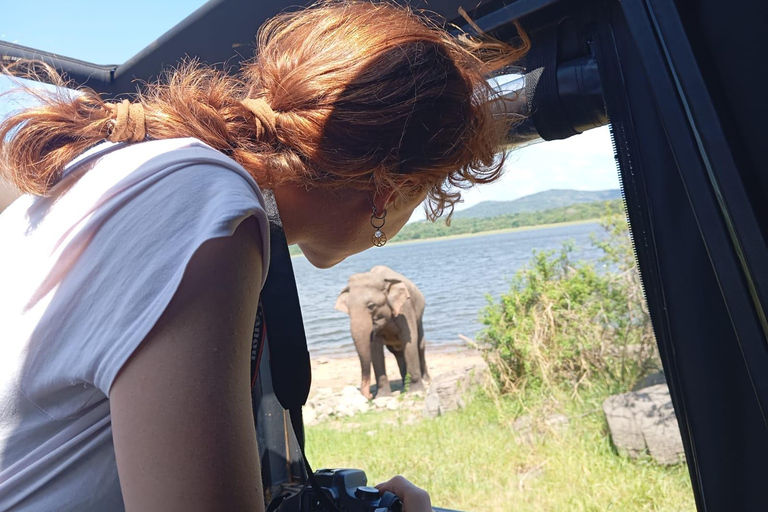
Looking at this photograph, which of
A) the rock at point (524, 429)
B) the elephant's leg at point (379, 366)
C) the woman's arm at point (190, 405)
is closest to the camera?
the woman's arm at point (190, 405)

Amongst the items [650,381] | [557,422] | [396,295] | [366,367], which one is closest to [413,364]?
[366,367]

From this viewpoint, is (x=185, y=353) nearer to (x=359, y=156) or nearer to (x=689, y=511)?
(x=359, y=156)

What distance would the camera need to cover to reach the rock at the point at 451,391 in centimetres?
446

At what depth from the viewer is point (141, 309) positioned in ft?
1.48

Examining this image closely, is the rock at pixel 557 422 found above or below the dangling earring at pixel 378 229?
below


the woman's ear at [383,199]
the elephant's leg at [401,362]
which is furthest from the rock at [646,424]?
the elephant's leg at [401,362]

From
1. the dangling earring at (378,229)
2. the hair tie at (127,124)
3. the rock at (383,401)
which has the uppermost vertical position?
the hair tie at (127,124)

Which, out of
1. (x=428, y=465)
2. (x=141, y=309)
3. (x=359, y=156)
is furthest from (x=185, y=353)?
(x=428, y=465)

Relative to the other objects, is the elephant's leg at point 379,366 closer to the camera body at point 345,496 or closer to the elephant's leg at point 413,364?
the elephant's leg at point 413,364

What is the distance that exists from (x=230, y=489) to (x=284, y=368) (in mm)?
312

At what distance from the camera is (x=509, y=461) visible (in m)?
3.61

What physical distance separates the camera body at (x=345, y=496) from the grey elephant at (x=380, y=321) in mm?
5608

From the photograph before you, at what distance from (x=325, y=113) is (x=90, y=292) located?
0.34m

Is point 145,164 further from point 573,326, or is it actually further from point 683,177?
point 573,326
